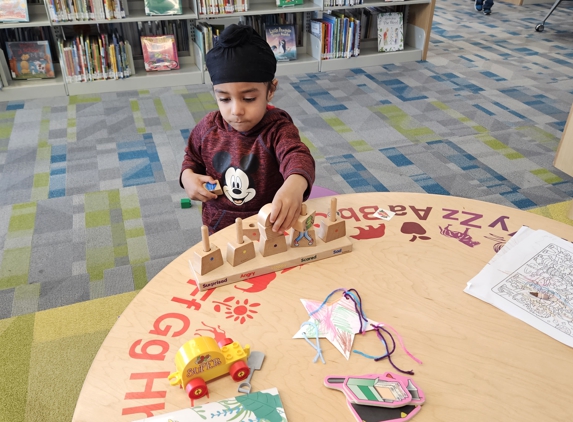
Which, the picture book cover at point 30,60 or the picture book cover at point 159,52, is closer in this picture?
the picture book cover at point 30,60

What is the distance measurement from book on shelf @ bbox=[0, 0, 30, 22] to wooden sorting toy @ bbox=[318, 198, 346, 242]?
10.7ft

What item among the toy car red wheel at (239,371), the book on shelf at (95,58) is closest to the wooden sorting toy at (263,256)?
the toy car red wheel at (239,371)

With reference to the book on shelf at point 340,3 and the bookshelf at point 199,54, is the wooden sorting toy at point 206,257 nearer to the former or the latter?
the bookshelf at point 199,54

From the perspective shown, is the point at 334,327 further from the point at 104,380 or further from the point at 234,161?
the point at 234,161

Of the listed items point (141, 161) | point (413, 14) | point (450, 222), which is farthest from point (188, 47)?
point (450, 222)

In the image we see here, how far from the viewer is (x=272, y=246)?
3.51ft

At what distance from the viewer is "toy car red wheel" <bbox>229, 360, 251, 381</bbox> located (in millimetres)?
811

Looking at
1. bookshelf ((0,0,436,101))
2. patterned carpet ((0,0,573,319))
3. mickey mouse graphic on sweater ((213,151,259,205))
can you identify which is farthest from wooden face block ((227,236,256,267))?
bookshelf ((0,0,436,101))

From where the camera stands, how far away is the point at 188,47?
4.11 metres

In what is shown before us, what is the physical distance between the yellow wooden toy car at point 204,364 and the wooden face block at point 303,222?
12.5 inches

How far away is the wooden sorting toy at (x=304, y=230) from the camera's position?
1.07 m

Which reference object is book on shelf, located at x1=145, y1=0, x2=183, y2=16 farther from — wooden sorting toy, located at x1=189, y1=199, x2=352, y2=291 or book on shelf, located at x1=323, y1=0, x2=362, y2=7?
wooden sorting toy, located at x1=189, y1=199, x2=352, y2=291

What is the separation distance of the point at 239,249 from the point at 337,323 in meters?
0.26

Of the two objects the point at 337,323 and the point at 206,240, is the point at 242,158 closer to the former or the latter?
the point at 206,240
